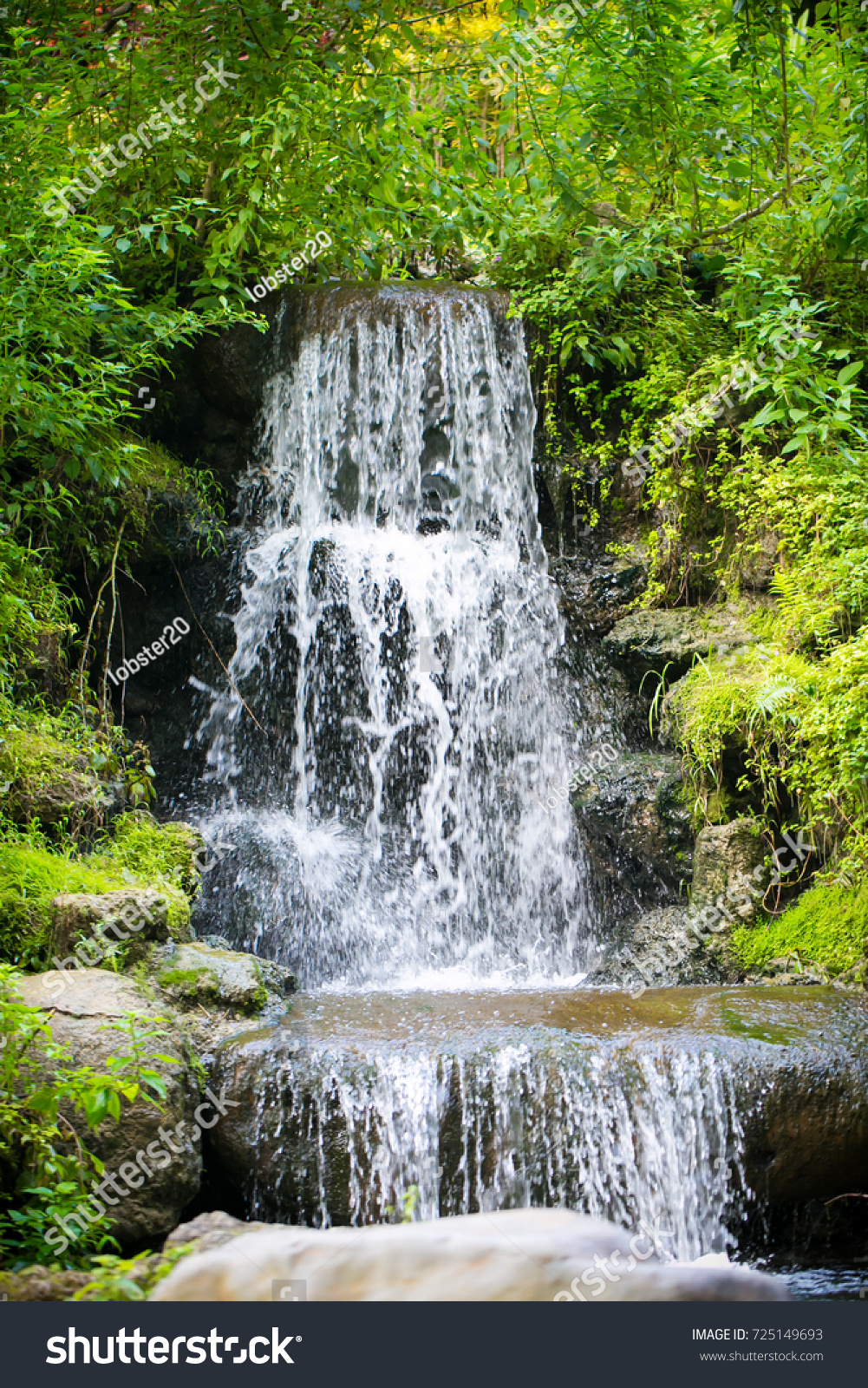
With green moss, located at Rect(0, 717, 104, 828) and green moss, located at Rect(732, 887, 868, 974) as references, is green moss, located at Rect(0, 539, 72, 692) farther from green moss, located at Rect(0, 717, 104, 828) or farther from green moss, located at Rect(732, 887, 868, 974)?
green moss, located at Rect(732, 887, 868, 974)

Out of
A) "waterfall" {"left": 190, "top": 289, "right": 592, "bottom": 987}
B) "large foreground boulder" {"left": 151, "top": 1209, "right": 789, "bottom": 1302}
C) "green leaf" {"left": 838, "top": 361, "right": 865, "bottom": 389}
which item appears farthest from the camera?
"green leaf" {"left": 838, "top": 361, "right": 865, "bottom": 389}

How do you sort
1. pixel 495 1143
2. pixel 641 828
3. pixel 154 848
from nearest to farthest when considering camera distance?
pixel 495 1143
pixel 154 848
pixel 641 828

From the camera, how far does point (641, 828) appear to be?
6793 millimetres

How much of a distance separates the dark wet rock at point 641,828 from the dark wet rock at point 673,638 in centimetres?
75

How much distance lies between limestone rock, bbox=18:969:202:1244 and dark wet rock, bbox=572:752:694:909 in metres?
3.49

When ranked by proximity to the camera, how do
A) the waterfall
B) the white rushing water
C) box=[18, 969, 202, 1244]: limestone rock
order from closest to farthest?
box=[18, 969, 202, 1244]: limestone rock → the white rushing water → the waterfall

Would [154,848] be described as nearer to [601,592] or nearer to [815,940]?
[815,940]

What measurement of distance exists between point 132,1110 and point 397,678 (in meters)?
4.35

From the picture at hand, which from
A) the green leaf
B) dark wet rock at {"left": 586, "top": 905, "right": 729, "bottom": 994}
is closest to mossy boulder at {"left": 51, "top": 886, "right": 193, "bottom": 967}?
dark wet rock at {"left": 586, "top": 905, "right": 729, "bottom": 994}

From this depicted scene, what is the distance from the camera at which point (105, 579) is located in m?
7.19

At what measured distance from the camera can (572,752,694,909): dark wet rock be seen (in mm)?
6695

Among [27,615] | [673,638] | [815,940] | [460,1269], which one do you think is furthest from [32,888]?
[673,638]
